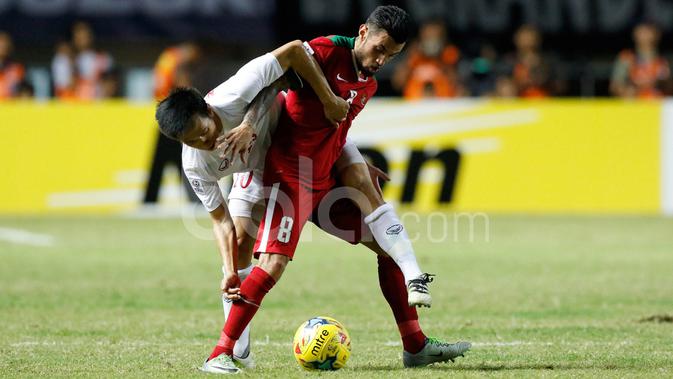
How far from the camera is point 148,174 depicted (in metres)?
17.0

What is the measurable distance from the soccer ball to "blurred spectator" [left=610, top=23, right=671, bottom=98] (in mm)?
13797

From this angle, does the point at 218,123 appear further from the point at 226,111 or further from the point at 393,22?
the point at 393,22

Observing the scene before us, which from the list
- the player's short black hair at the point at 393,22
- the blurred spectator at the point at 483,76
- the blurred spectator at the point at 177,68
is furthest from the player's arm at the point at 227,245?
the blurred spectator at the point at 483,76

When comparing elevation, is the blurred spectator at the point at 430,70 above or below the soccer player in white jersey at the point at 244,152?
below

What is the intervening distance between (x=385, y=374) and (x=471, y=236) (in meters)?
8.74

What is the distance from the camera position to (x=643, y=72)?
19.8 metres

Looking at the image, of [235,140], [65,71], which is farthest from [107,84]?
[235,140]

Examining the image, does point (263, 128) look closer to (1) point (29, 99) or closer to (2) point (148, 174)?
(2) point (148, 174)

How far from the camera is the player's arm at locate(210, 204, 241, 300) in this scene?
6.80 meters

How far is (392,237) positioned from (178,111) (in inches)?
58.0

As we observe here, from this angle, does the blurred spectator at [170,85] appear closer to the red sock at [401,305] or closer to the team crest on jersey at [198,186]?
the red sock at [401,305]

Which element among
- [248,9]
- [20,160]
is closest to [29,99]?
[20,160]

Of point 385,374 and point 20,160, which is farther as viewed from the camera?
point 20,160

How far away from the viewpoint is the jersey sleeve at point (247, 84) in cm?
670
